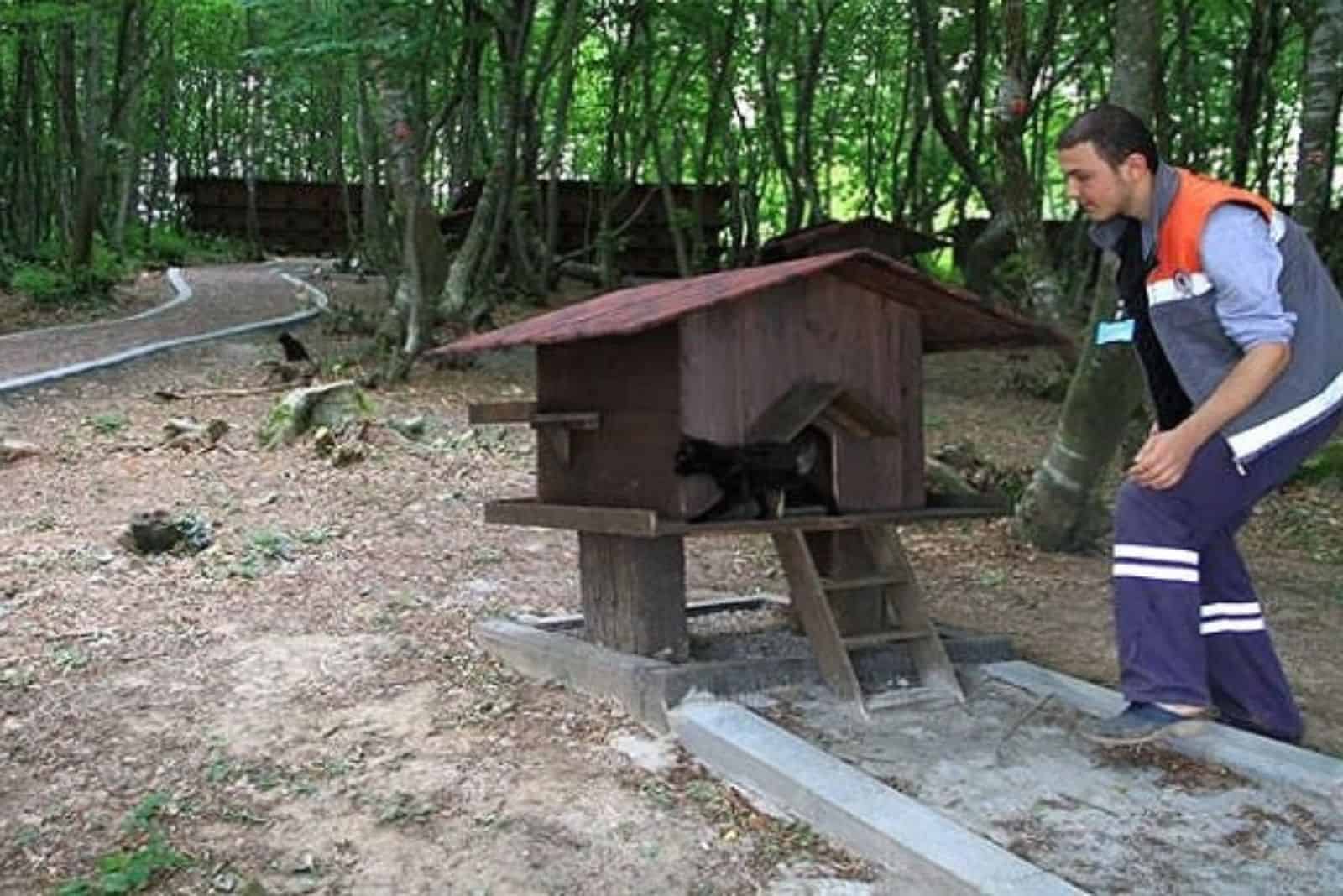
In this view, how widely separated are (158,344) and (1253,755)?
1205cm

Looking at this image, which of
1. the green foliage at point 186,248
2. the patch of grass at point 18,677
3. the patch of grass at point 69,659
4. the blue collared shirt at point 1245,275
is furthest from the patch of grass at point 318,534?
the green foliage at point 186,248

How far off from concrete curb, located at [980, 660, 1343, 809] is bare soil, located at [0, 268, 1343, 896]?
45 cm

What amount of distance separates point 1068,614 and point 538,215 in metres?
14.2

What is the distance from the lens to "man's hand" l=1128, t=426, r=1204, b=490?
3.45 m

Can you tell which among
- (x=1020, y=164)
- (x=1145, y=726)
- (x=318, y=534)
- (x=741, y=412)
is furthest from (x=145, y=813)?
(x=1020, y=164)

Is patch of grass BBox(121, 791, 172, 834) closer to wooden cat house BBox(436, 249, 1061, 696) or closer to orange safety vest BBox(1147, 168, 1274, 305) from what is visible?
wooden cat house BBox(436, 249, 1061, 696)

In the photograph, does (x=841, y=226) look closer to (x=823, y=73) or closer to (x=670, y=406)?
(x=823, y=73)

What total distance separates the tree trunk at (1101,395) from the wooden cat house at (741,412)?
1825 millimetres

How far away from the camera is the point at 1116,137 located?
3658 mm

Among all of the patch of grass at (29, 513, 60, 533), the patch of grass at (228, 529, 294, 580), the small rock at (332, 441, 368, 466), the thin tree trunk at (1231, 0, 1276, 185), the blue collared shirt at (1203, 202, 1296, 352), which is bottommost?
the patch of grass at (228, 529, 294, 580)

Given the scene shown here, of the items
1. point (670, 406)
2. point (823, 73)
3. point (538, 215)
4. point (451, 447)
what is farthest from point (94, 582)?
point (823, 73)

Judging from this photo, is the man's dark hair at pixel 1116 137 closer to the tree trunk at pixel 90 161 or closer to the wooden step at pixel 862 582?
the wooden step at pixel 862 582

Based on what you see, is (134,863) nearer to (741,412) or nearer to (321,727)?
(321,727)

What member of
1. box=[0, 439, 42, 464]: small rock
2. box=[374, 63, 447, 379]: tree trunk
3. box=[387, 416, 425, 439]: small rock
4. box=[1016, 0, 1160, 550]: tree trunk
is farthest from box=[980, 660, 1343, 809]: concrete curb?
box=[374, 63, 447, 379]: tree trunk
